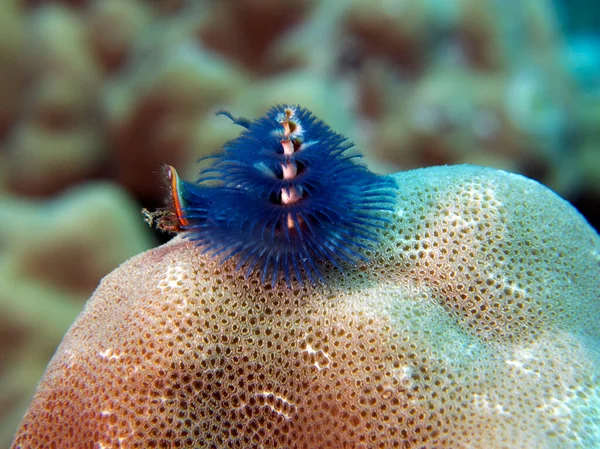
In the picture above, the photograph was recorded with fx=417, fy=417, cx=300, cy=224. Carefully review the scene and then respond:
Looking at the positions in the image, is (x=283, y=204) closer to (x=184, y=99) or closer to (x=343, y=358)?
(x=343, y=358)

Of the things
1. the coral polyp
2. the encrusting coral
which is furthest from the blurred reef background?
the coral polyp

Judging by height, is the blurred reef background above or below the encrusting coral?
above

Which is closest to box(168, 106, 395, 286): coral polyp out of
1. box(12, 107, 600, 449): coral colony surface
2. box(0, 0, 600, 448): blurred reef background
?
box(12, 107, 600, 449): coral colony surface

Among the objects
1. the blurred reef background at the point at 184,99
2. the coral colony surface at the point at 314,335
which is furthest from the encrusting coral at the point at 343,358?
the blurred reef background at the point at 184,99

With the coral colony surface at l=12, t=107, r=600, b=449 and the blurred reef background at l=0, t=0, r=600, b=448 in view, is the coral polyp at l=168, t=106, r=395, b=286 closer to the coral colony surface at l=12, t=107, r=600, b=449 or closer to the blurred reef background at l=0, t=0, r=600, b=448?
the coral colony surface at l=12, t=107, r=600, b=449

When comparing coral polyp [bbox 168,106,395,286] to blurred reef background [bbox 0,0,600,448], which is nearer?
coral polyp [bbox 168,106,395,286]
